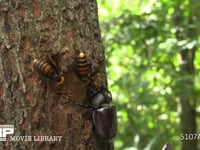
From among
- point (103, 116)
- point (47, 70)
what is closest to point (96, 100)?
point (103, 116)

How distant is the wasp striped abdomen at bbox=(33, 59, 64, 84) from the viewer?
2051mm

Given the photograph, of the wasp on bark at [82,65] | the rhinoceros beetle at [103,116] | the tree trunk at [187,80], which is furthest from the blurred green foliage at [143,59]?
the wasp on bark at [82,65]

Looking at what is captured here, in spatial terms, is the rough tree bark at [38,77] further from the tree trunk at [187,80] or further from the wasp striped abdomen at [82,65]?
the tree trunk at [187,80]

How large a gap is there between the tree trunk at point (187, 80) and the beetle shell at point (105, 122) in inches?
88.7

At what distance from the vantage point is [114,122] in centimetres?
231

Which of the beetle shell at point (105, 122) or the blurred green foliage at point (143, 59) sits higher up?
the blurred green foliage at point (143, 59)

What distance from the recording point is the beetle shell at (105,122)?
218 centimetres

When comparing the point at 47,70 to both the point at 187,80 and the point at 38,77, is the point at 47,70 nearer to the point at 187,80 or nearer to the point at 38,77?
the point at 38,77

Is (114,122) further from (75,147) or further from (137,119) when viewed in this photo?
(137,119)

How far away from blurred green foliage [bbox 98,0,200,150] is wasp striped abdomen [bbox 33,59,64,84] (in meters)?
2.88

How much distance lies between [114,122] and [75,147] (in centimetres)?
28

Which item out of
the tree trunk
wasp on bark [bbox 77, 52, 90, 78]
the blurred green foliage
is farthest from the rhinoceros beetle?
the blurred green foliage

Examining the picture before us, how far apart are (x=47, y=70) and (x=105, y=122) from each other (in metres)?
0.41

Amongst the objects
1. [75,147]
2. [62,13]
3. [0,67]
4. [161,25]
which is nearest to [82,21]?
[62,13]
